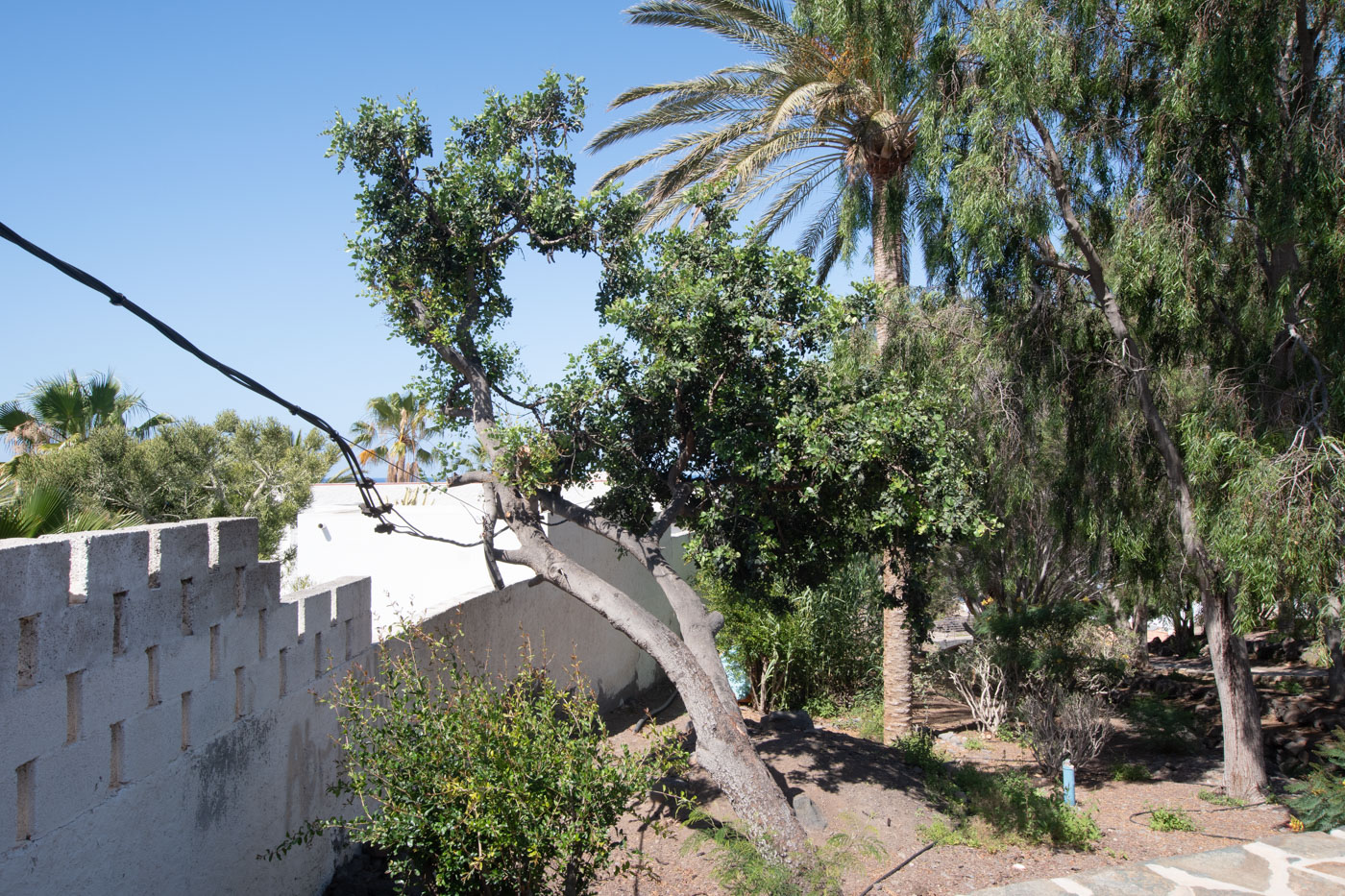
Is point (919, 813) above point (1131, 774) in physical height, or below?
above

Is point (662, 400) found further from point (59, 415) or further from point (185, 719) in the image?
point (59, 415)

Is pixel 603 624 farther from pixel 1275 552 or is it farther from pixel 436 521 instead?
pixel 1275 552

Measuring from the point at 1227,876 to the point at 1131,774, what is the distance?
6914mm

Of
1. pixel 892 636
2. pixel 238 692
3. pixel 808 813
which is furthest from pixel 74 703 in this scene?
pixel 892 636

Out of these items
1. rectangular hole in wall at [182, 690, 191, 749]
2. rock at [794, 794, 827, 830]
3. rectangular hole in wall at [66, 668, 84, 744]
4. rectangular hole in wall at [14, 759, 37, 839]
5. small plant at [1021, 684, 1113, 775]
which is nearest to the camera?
rectangular hole in wall at [14, 759, 37, 839]

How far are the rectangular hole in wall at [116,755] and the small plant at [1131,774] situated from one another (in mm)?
10385

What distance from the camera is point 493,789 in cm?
452

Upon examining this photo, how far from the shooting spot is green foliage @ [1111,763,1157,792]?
34.9ft

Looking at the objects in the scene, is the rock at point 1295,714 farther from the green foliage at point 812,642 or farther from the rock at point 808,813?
the rock at point 808,813

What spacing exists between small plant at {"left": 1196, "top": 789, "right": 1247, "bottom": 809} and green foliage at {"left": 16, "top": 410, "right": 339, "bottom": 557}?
42.8 feet

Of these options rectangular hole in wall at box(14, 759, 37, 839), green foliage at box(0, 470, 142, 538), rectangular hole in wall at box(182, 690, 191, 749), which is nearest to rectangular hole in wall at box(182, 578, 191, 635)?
rectangular hole in wall at box(182, 690, 191, 749)

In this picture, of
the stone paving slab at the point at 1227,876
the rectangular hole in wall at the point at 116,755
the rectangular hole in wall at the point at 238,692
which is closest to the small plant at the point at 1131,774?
the stone paving slab at the point at 1227,876

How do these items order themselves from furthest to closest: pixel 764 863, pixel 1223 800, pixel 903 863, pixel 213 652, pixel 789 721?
pixel 789 721
pixel 1223 800
pixel 903 863
pixel 764 863
pixel 213 652

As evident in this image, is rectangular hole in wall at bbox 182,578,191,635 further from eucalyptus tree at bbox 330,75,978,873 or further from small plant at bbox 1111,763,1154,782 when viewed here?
small plant at bbox 1111,763,1154,782
